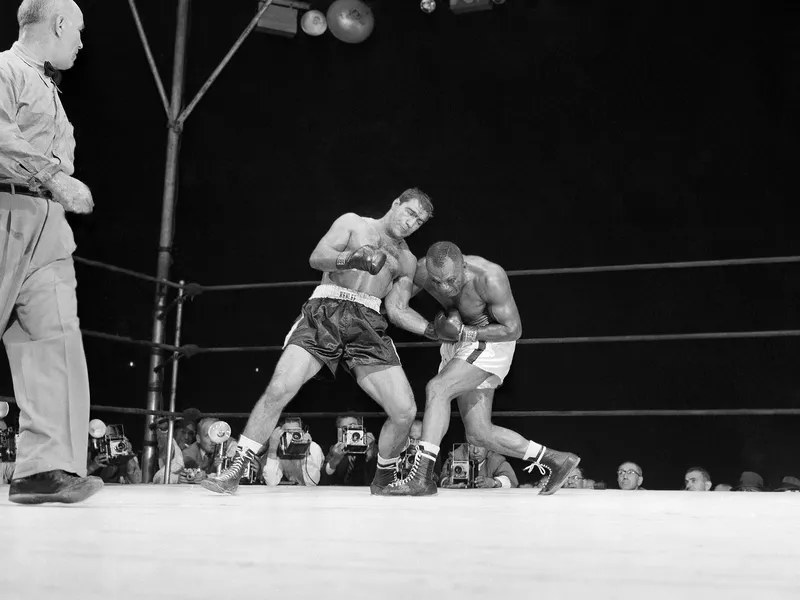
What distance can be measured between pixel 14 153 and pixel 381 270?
4.64 ft

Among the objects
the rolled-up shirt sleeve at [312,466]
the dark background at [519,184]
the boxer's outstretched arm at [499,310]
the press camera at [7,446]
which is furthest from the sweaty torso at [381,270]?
the dark background at [519,184]

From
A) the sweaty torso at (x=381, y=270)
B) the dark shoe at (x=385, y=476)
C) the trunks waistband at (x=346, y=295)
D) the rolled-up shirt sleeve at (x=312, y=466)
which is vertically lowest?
the rolled-up shirt sleeve at (x=312, y=466)

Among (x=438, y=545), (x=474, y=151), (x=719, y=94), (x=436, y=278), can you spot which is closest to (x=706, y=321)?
(x=719, y=94)

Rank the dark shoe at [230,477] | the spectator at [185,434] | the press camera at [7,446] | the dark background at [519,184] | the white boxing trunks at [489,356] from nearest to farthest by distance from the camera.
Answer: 1. the dark shoe at [230,477]
2. the white boxing trunks at [489,356]
3. the press camera at [7,446]
4. the spectator at [185,434]
5. the dark background at [519,184]

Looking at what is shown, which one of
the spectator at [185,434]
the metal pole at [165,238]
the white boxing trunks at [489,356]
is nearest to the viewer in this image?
the white boxing trunks at [489,356]

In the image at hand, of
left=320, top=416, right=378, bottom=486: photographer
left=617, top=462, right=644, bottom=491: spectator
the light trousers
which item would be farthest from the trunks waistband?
left=617, top=462, right=644, bottom=491: spectator

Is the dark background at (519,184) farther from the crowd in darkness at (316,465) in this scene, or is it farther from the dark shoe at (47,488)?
the dark shoe at (47,488)

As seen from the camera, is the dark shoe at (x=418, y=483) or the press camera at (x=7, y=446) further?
the press camera at (x=7, y=446)

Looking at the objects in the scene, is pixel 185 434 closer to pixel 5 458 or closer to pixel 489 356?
pixel 5 458

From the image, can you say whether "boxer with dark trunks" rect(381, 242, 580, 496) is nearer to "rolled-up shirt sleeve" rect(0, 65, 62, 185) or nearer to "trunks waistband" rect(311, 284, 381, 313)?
"trunks waistband" rect(311, 284, 381, 313)

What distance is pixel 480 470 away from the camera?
483cm

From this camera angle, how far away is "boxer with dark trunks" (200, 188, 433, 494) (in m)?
2.76

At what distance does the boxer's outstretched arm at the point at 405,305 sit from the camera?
9.70 feet

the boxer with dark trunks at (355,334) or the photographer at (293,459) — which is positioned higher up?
the boxer with dark trunks at (355,334)
